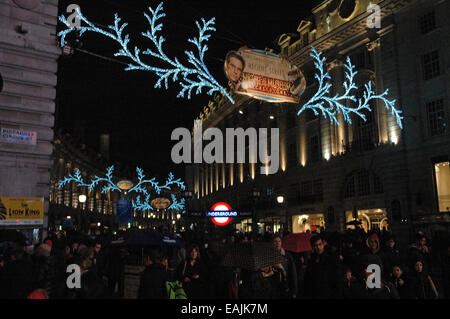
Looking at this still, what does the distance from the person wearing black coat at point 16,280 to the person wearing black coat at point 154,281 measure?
2135mm

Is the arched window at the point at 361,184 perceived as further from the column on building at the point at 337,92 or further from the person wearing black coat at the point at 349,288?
the person wearing black coat at the point at 349,288

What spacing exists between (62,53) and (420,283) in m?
14.0

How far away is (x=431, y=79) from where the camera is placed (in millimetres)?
29875

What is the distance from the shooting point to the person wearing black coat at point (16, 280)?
7605 mm

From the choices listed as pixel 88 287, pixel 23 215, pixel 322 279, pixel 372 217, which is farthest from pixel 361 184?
pixel 88 287

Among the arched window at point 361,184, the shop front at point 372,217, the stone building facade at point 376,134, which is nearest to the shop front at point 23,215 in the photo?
the stone building facade at point 376,134

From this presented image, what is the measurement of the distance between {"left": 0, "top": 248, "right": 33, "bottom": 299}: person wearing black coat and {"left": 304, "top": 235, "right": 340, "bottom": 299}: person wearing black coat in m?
5.00

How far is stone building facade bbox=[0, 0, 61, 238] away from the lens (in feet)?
50.0

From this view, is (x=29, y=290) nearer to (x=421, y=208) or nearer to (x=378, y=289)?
(x=378, y=289)

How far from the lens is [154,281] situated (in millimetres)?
7465
